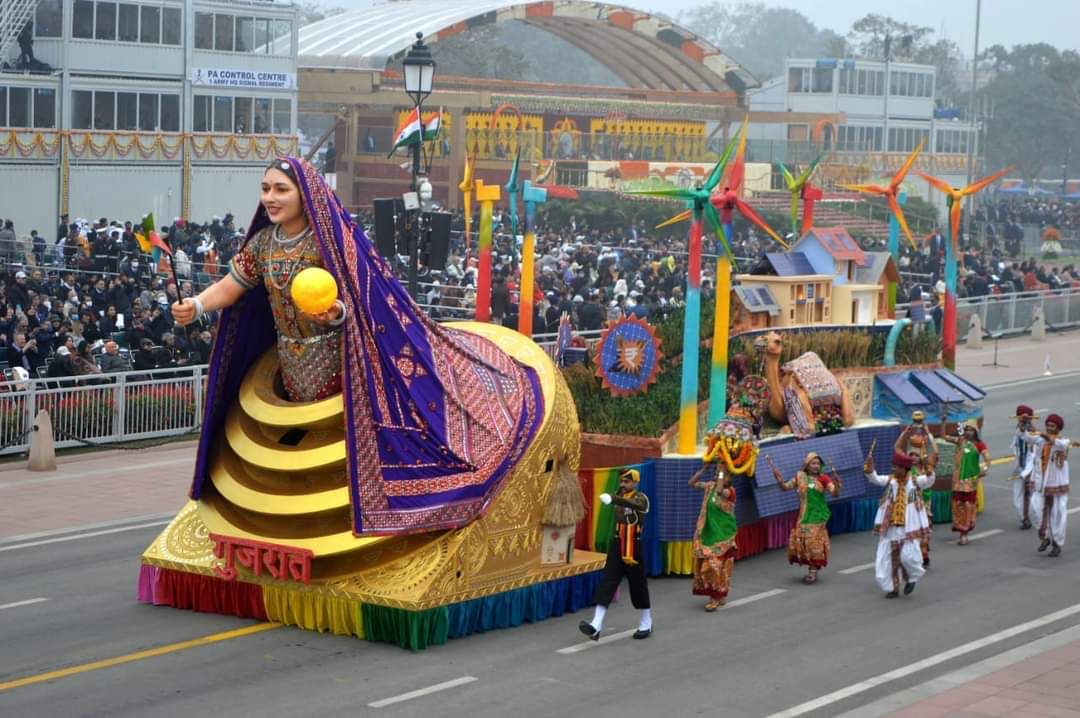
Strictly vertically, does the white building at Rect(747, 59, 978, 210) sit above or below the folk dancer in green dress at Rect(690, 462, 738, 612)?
above

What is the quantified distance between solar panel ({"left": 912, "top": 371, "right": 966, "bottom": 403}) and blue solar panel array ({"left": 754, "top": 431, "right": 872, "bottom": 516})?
1525 millimetres

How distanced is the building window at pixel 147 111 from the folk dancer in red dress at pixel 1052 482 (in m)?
33.3

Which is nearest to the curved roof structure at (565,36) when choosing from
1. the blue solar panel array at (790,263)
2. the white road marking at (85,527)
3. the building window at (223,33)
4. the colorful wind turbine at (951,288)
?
the building window at (223,33)

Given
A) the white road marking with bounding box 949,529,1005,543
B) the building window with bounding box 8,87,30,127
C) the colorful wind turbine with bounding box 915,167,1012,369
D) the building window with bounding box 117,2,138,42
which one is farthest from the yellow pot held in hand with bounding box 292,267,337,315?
the building window with bounding box 117,2,138,42

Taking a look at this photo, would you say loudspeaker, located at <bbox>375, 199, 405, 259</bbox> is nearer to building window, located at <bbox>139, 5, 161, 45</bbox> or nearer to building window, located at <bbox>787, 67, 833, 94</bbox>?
building window, located at <bbox>139, 5, 161, 45</bbox>

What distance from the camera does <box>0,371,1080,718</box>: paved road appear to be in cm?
1234

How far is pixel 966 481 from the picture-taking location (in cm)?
1892

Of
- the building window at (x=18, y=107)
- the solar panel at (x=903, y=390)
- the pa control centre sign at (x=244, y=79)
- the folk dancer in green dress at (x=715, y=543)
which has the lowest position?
the folk dancer in green dress at (x=715, y=543)

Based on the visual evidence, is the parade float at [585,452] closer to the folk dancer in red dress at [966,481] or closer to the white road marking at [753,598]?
the white road marking at [753,598]

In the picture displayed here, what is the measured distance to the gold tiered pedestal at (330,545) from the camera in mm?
13648

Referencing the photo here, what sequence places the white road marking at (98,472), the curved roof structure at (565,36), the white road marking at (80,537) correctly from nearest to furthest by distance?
the white road marking at (80,537) → the white road marking at (98,472) → the curved roof structure at (565,36)

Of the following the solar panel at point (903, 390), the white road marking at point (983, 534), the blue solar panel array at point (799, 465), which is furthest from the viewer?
the solar panel at point (903, 390)

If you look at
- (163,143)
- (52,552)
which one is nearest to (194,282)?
(163,143)

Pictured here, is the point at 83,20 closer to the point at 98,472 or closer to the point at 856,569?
the point at 98,472
